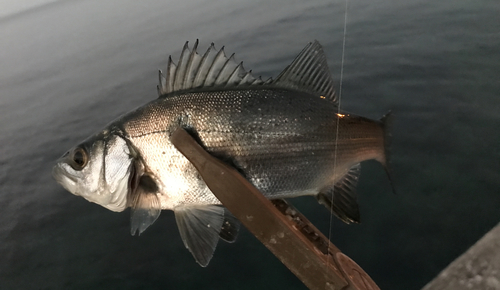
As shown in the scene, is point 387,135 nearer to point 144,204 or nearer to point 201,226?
point 201,226

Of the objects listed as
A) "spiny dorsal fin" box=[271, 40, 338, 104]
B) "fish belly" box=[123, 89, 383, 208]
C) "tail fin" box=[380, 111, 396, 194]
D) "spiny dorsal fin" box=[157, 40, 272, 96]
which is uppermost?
"spiny dorsal fin" box=[157, 40, 272, 96]

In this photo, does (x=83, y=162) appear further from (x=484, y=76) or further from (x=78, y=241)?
(x=484, y=76)

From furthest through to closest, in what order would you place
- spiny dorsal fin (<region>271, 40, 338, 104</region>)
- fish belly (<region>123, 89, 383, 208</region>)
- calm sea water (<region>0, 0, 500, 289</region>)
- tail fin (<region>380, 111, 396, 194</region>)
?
calm sea water (<region>0, 0, 500, 289</region>) < tail fin (<region>380, 111, 396, 194</region>) < spiny dorsal fin (<region>271, 40, 338, 104</region>) < fish belly (<region>123, 89, 383, 208</region>)

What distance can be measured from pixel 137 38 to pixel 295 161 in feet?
44.0

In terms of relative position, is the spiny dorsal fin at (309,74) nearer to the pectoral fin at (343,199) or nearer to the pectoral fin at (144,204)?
the pectoral fin at (343,199)

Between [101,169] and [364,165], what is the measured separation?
3040 millimetres

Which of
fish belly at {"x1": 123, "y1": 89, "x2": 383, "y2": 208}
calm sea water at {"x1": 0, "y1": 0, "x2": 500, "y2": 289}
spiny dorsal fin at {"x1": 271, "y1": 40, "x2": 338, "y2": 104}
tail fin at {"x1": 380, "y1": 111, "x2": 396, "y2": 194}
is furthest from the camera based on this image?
calm sea water at {"x1": 0, "y1": 0, "x2": 500, "y2": 289}

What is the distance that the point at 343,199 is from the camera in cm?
181

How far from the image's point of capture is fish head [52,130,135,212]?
1600 mm

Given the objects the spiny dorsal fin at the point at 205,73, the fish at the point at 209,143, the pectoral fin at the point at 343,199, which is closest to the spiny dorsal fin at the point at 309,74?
the fish at the point at 209,143

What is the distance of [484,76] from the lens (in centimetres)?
471

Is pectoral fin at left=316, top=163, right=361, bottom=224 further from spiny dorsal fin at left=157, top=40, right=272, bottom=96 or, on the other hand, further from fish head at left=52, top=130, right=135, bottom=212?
fish head at left=52, top=130, right=135, bottom=212

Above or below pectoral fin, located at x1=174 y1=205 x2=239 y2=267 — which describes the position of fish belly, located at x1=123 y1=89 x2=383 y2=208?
above

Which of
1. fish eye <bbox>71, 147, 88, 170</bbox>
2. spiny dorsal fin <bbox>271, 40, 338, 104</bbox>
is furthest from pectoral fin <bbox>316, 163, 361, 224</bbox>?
fish eye <bbox>71, 147, 88, 170</bbox>
